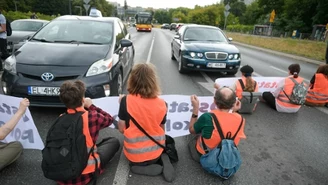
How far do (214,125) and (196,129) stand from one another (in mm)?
267

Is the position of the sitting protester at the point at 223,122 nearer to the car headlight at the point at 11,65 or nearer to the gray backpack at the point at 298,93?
the gray backpack at the point at 298,93

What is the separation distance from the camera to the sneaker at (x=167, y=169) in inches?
109

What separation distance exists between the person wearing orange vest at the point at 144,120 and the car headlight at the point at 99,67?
162cm

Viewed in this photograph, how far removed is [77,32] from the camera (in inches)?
207

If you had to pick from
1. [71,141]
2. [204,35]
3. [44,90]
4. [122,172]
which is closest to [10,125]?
[71,141]

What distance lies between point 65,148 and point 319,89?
568 cm

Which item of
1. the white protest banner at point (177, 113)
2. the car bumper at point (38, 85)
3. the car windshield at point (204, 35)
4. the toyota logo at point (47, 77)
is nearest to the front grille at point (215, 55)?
the car windshield at point (204, 35)

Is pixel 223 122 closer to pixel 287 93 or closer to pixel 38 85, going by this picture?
pixel 38 85

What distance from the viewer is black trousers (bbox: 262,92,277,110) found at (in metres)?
5.41

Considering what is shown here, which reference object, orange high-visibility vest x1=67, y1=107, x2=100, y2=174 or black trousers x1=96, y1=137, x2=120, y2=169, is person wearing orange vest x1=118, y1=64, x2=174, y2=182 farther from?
orange high-visibility vest x1=67, y1=107, x2=100, y2=174

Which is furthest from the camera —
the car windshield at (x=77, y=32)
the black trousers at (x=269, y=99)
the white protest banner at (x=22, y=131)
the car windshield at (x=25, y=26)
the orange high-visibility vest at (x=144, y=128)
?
the car windshield at (x=25, y=26)

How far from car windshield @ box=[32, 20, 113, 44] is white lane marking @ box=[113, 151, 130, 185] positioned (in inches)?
111

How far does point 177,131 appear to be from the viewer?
3662 mm

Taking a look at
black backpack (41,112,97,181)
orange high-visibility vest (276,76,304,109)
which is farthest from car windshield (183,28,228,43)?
black backpack (41,112,97,181)
